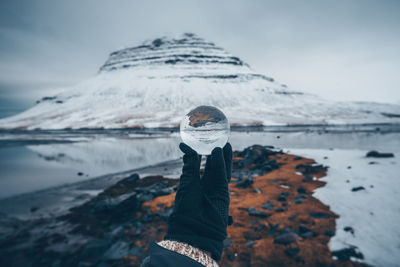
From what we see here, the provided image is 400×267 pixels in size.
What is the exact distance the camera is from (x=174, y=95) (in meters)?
107

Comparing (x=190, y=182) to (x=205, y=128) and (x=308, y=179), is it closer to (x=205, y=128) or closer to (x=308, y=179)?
(x=205, y=128)

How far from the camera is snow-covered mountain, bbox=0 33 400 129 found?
7893 centimetres

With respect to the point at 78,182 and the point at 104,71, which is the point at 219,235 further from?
the point at 104,71

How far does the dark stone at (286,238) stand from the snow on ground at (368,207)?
735mm

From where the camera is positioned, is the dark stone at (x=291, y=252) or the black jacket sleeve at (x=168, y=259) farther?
the dark stone at (x=291, y=252)

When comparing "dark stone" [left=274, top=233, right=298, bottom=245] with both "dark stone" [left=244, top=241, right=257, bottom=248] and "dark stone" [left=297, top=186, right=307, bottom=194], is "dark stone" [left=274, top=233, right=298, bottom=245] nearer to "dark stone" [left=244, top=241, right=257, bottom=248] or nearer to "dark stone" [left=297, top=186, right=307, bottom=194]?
"dark stone" [left=244, top=241, right=257, bottom=248]

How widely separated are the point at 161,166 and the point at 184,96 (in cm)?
9571

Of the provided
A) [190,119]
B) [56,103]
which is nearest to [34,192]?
[190,119]

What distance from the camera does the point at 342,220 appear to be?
511 centimetres

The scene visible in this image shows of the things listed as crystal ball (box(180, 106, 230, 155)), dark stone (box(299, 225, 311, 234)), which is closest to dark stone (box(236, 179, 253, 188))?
dark stone (box(299, 225, 311, 234))

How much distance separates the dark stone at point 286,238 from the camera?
449 centimetres

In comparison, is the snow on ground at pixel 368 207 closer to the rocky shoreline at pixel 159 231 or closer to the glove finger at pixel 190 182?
the rocky shoreline at pixel 159 231

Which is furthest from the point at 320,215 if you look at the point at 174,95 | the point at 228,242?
the point at 174,95

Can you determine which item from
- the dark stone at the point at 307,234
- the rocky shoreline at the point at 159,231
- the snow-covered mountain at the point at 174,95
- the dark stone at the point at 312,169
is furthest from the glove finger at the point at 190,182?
the snow-covered mountain at the point at 174,95
